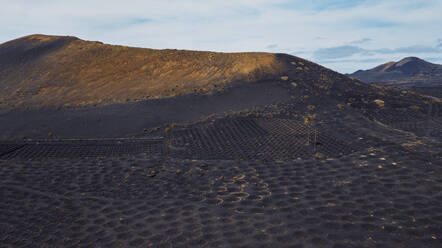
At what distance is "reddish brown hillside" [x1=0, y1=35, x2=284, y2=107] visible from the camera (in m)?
25.2

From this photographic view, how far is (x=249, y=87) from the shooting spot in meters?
23.8

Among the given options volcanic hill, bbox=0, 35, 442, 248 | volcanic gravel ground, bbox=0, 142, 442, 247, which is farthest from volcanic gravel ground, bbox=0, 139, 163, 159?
volcanic gravel ground, bbox=0, 142, 442, 247

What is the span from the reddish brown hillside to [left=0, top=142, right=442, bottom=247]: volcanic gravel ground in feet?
49.3

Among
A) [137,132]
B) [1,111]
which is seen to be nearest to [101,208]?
[137,132]

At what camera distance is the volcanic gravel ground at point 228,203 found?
5254 mm

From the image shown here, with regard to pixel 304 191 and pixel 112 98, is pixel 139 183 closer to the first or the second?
pixel 304 191

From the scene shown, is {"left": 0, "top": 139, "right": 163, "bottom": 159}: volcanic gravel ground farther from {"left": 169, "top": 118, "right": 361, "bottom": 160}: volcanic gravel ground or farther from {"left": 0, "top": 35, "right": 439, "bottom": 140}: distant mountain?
{"left": 0, "top": 35, "right": 439, "bottom": 140}: distant mountain

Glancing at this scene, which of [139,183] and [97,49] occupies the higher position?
[97,49]

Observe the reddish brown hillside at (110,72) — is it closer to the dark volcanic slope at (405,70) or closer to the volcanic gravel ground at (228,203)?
the volcanic gravel ground at (228,203)

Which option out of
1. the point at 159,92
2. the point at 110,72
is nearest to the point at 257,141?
the point at 159,92

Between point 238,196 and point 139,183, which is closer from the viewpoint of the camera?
point 238,196

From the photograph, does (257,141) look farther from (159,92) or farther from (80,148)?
(159,92)

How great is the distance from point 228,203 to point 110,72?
27.6 metres

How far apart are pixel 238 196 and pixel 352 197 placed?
265 centimetres
